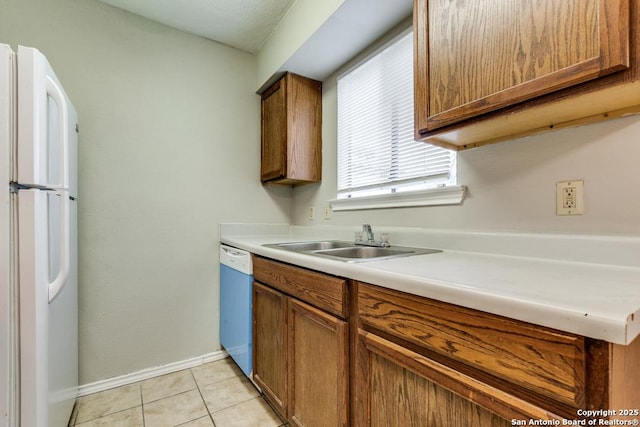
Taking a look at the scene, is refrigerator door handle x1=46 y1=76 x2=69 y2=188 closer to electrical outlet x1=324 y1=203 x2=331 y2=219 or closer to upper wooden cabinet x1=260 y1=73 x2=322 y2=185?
upper wooden cabinet x1=260 y1=73 x2=322 y2=185

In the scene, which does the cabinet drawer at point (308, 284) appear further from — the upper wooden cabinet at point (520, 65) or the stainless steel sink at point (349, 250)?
the upper wooden cabinet at point (520, 65)

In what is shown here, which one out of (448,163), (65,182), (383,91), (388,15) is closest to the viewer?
(65,182)

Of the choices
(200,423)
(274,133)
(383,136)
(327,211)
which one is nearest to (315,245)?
(327,211)

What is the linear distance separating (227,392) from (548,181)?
197 centimetres

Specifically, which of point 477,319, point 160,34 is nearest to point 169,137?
point 160,34

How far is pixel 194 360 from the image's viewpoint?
6.84 ft

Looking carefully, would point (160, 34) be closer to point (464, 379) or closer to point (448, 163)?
point (448, 163)

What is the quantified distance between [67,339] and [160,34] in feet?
6.42

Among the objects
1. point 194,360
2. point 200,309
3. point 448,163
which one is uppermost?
point 448,163

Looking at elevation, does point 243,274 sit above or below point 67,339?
above

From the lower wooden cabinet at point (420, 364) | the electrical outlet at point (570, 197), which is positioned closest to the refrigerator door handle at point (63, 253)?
the lower wooden cabinet at point (420, 364)

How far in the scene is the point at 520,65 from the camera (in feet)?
2.76

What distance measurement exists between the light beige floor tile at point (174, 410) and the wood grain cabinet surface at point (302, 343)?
373 millimetres

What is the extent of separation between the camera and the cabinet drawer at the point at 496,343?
513 mm
